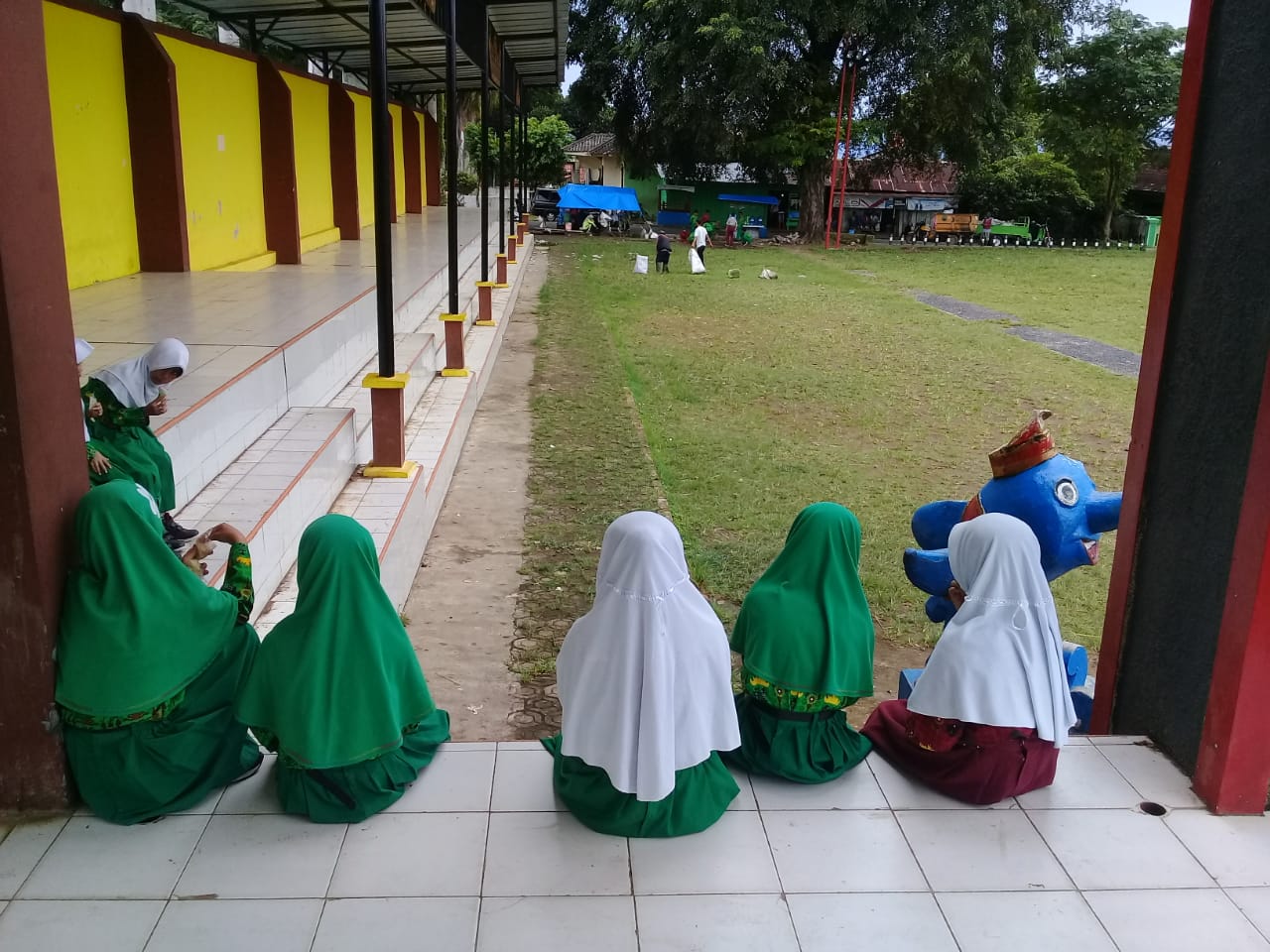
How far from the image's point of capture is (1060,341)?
1426 cm

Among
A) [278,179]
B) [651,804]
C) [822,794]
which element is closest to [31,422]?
[651,804]

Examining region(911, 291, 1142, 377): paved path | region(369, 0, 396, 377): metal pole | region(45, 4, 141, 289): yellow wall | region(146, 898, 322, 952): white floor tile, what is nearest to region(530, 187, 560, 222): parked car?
region(911, 291, 1142, 377): paved path

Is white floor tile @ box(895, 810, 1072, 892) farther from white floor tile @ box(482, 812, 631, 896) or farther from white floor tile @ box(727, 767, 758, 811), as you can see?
white floor tile @ box(482, 812, 631, 896)

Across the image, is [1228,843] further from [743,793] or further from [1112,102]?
[1112,102]

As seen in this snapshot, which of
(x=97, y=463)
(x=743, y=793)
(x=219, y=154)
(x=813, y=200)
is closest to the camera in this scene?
(x=743, y=793)

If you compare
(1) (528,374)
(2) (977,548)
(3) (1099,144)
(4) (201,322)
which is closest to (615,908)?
(2) (977,548)

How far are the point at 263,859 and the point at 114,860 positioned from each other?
393mm

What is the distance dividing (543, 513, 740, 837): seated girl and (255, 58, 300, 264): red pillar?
35.8 feet

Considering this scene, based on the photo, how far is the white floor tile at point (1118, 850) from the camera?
2.84 meters

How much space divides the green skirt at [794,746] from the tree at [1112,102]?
34415 millimetres

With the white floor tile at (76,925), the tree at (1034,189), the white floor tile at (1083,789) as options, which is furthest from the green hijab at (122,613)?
the tree at (1034,189)

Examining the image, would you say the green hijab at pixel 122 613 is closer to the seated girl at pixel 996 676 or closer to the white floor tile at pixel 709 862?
the white floor tile at pixel 709 862

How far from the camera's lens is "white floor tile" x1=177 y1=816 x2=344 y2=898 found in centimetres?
269

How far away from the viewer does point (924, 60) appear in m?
25.2
